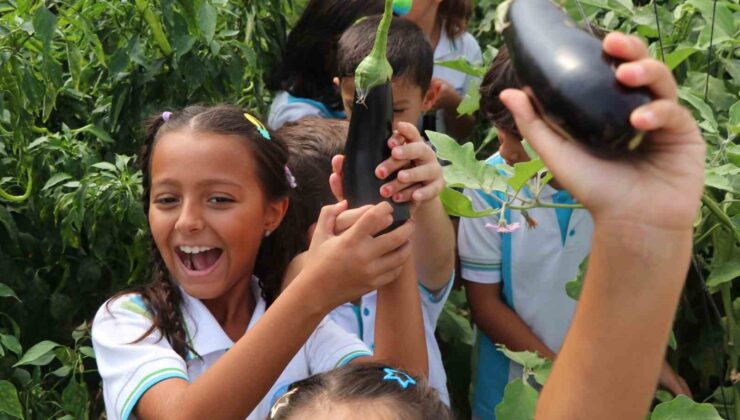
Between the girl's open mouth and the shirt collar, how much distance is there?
0.06m

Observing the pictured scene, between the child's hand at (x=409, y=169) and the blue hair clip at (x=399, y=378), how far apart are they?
0.24 metres

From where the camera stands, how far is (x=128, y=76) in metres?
2.57

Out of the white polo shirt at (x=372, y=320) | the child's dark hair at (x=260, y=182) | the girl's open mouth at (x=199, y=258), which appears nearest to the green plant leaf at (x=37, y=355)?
the child's dark hair at (x=260, y=182)

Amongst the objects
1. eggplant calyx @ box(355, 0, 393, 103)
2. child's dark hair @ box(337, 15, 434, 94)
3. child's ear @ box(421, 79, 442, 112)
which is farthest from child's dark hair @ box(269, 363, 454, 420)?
child's ear @ box(421, 79, 442, 112)

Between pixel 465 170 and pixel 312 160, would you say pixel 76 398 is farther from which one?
pixel 465 170

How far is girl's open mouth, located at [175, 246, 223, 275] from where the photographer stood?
187 cm

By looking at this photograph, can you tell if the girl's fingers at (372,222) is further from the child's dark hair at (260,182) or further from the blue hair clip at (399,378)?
the child's dark hair at (260,182)

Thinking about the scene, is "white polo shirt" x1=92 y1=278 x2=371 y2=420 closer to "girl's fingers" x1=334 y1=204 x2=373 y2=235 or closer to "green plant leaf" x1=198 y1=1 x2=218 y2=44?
"girl's fingers" x1=334 y1=204 x2=373 y2=235

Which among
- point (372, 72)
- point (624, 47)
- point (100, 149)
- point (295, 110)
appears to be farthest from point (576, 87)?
point (100, 149)

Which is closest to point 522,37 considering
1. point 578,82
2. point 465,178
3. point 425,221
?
point 578,82

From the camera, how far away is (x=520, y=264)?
7.72 feet

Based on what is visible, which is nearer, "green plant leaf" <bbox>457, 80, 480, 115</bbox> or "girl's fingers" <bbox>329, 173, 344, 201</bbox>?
"girl's fingers" <bbox>329, 173, 344, 201</bbox>

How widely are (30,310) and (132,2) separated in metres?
0.75

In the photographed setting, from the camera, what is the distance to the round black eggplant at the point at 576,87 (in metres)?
0.88
